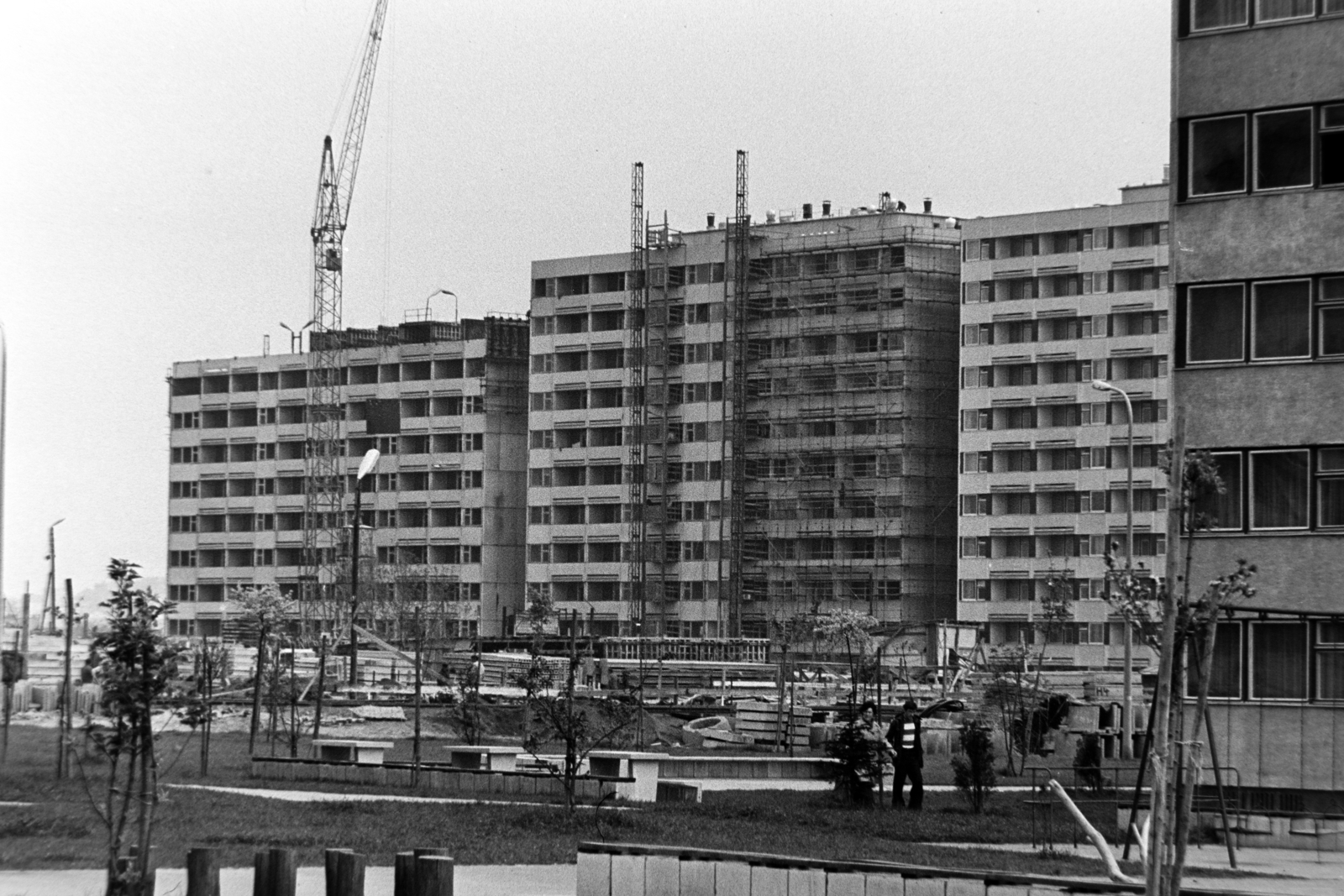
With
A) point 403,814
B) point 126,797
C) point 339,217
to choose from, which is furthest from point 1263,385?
point 339,217

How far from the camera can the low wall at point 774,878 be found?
15.3 metres

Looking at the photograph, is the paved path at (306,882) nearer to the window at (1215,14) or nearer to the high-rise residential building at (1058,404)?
the window at (1215,14)

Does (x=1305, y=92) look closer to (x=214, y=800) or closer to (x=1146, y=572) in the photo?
(x=1146, y=572)

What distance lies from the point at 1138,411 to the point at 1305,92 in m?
91.3

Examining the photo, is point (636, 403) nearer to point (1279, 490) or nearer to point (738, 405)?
point (738, 405)

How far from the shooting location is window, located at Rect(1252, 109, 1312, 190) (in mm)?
28641

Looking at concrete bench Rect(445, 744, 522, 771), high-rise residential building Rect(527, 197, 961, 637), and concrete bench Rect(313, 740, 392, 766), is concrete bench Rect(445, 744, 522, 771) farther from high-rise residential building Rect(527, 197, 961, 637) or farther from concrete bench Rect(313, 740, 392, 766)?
high-rise residential building Rect(527, 197, 961, 637)

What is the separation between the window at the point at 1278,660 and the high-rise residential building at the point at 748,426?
96917mm

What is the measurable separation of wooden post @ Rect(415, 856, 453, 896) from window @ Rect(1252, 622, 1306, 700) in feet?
52.4

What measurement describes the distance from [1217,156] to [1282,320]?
2629 millimetres

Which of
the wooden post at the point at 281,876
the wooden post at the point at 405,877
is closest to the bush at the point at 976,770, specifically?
the wooden post at the point at 405,877

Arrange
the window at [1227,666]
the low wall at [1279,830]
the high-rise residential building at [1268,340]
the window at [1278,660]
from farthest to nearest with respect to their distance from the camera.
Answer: the window at [1227,666]
the high-rise residential building at [1268,340]
the window at [1278,660]
the low wall at [1279,830]

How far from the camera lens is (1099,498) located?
119062mm

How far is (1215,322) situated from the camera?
2931 centimetres
